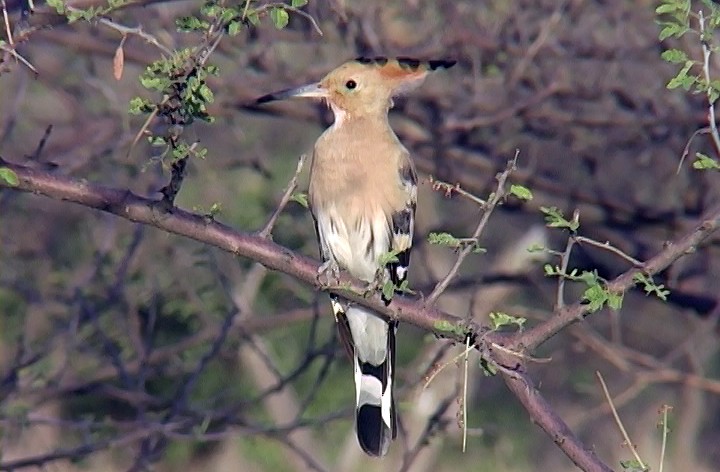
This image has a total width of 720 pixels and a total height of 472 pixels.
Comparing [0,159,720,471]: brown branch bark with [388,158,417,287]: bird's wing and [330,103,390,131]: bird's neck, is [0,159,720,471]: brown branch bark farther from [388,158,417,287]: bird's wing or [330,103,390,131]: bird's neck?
[330,103,390,131]: bird's neck

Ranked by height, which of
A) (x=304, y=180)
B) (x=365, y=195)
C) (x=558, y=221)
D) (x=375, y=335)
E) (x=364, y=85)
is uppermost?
(x=364, y=85)

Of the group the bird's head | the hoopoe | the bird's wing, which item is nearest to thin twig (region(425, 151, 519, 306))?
the hoopoe

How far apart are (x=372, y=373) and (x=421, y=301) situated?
1433 mm

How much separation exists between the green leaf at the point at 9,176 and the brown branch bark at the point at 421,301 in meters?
0.04

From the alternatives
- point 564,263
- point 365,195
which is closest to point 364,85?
point 365,195

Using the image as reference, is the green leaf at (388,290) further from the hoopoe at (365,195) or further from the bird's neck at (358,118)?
the bird's neck at (358,118)

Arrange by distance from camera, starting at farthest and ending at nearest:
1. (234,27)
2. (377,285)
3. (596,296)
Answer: (377,285)
(596,296)
(234,27)

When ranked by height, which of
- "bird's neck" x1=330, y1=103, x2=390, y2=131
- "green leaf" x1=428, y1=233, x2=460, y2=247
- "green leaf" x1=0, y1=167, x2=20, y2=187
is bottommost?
"green leaf" x1=0, y1=167, x2=20, y2=187

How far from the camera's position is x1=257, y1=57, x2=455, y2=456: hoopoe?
390cm

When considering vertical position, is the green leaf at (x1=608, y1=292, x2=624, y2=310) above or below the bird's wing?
below

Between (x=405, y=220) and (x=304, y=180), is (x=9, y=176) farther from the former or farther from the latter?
(x=304, y=180)

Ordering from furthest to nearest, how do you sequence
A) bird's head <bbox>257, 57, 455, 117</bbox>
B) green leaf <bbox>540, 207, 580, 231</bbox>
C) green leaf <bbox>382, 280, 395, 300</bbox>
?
bird's head <bbox>257, 57, 455, 117</bbox>, green leaf <bbox>382, 280, 395, 300</bbox>, green leaf <bbox>540, 207, 580, 231</bbox>

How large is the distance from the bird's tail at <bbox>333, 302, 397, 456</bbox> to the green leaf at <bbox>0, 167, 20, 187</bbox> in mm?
1617

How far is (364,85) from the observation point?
4.09 meters
